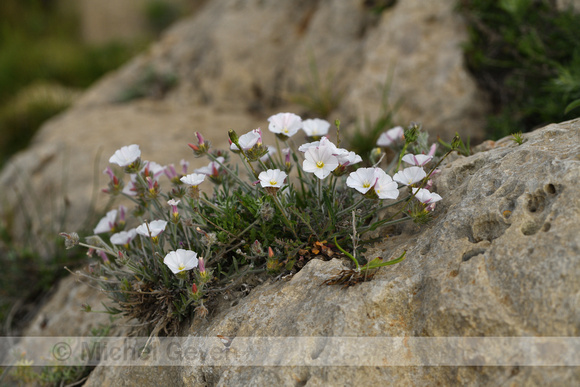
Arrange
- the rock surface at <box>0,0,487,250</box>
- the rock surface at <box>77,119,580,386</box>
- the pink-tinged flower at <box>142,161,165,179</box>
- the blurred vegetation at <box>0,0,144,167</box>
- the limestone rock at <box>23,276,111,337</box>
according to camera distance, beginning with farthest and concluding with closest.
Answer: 1. the blurred vegetation at <box>0,0,144,167</box>
2. the rock surface at <box>0,0,487,250</box>
3. the limestone rock at <box>23,276,111,337</box>
4. the pink-tinged flower at <box>142,161,165,179</box>
5. the rock surface at <box>77,119,580,386</box>

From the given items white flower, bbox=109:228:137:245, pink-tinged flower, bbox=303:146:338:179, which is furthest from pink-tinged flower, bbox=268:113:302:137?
white flower, bbox=109:228:137:245

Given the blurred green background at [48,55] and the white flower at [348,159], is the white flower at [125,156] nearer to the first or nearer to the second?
the white flower at [348,159]

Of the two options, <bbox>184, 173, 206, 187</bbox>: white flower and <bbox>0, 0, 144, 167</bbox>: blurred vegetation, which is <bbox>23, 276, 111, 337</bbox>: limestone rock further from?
<bbox>0, 0, 144, 167</bbox>: blurred vegetation

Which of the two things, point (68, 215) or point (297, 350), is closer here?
point (297, 350)

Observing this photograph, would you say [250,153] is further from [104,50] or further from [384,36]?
[104,50]

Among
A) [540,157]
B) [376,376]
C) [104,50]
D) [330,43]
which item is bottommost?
[104,50]

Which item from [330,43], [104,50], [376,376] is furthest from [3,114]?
[376,376]
